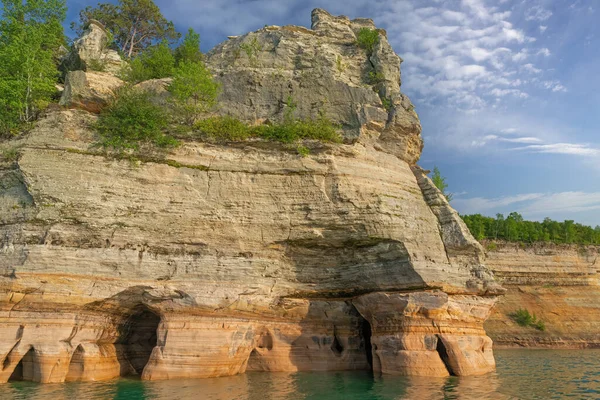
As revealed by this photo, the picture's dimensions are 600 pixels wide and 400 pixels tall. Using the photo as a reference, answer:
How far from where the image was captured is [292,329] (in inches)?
605

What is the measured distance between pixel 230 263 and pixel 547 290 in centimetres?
3271

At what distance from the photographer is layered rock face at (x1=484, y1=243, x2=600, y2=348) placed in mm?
33812

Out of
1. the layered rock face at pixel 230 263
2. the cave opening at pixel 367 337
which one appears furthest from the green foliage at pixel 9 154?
the cave opening at pixel 367 337

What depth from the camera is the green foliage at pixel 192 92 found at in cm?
1661

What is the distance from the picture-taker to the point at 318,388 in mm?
11992

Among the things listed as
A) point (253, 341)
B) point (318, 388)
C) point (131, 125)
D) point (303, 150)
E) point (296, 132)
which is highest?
point (131, 125)

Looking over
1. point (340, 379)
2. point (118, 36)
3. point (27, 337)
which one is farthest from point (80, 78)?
point (118, 36)

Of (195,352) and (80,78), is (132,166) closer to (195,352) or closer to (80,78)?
(80,78)

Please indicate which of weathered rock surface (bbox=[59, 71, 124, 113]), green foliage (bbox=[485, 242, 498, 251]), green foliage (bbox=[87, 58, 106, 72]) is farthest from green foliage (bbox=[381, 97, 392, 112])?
green foliage (bbox=[485, 242, 498, 251])

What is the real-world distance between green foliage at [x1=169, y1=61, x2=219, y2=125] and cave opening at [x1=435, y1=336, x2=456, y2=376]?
40.2 ft

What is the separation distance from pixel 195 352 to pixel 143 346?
3.75 m

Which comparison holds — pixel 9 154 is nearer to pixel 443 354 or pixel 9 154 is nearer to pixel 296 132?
pixel 296 132

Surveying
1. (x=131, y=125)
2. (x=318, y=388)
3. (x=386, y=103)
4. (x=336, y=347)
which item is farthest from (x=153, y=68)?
(x=318, y=388)

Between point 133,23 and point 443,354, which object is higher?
point 133,23
